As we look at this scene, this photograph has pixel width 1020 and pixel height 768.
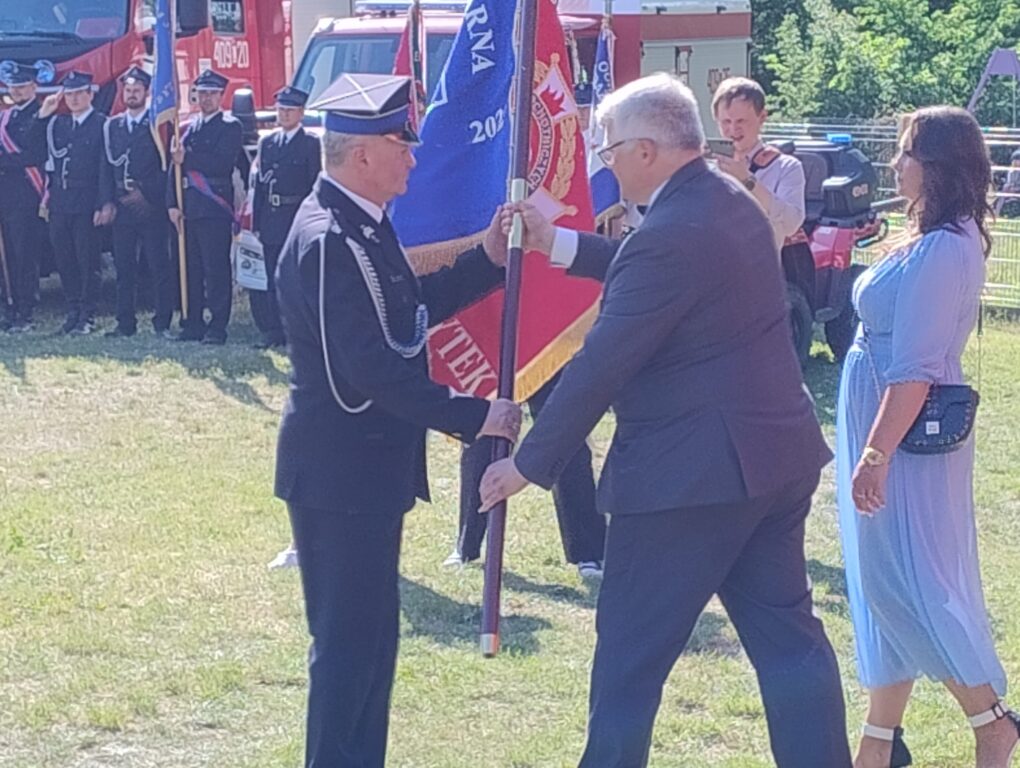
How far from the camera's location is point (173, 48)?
43.0 ft

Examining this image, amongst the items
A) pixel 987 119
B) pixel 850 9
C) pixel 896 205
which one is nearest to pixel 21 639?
pixel 896 205

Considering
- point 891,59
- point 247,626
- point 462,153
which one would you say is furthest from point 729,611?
point 891,59

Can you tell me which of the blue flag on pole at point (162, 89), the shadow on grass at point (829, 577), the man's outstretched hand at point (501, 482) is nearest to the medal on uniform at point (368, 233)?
the man's outstretched hand at point (501, 482)

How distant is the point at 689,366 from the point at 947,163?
3.65ft

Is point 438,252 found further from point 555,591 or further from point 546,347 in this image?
point 555,591

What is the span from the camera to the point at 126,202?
13328 mm

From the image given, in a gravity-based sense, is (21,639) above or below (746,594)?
below

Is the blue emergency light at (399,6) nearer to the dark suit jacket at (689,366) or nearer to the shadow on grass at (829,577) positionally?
the shadow on grass at (829,577)

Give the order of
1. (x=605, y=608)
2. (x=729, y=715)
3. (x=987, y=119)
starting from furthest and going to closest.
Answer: (x=987, y=119) < (x=729, y=715) < (x=605, y=608)

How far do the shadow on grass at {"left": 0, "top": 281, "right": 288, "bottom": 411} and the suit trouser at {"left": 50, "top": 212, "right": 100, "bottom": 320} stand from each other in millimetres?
267

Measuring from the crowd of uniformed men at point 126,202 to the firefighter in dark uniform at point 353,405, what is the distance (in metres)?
8.18

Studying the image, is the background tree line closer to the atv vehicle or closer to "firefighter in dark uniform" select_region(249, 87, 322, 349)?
the atv vehicle

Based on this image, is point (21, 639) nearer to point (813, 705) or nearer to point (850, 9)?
point (813, 705)

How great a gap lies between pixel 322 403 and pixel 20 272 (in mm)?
10412
